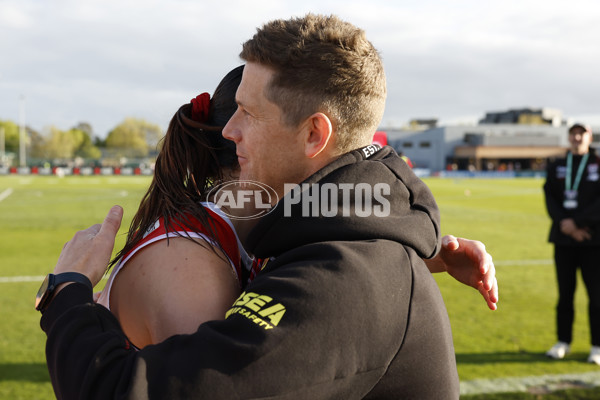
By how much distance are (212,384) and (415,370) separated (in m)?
0.53

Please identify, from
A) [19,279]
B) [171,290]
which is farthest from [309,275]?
[19,279]

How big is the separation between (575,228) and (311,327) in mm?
5091

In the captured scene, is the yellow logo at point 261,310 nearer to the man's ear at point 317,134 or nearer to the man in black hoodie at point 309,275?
the man in black hoodie at point 309,275

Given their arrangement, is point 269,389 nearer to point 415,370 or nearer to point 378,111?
point 415,370

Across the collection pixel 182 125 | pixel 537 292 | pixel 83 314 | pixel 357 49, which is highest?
pixel 357 49

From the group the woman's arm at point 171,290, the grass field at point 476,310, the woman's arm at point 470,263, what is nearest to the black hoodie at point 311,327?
the woman's arm at point 171,290

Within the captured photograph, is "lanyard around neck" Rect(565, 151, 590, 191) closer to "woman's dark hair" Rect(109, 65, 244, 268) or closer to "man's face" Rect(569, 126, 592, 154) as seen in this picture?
"man's face" Rect(569, 126, 592, 154)

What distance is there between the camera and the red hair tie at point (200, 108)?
75.2 inches

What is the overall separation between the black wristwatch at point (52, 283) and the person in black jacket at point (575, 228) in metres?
5.11

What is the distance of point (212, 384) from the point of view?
116cm

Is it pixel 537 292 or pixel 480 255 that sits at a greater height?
pixel 480 255

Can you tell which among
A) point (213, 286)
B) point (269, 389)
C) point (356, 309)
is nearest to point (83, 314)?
point (213, 286)

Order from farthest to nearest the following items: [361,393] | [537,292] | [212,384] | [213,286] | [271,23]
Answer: [537,292], [271,23], [213,286], [361,393], [212,384]

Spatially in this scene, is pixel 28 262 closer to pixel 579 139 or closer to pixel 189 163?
pixel 579 139
